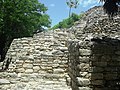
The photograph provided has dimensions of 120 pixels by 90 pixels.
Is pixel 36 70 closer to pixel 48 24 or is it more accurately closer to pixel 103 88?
pixel 103 88

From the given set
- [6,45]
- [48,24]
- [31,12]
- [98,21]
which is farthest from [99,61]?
[48,24]

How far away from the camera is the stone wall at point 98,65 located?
7.45 m

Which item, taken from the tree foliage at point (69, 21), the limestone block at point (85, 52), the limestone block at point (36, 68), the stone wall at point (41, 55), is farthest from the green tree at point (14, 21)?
the tree foliage at point (69, 21)

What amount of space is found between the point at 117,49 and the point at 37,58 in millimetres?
4504

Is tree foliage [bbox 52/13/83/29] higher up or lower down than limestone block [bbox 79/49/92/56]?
higher up

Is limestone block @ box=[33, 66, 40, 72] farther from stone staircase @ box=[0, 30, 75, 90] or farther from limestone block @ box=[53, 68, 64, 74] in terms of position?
limestone block @ box=[53, 68, 64, 74]

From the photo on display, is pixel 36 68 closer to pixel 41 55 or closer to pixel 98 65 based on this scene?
pixel 41 55

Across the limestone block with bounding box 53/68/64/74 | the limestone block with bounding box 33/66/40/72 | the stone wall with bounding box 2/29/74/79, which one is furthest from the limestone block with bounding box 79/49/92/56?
the limestone block with bounding box 33/66/40/72

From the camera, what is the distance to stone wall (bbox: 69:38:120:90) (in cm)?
745

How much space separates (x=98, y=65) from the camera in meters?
7.48

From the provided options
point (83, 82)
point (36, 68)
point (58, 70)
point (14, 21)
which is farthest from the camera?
point (14, 21)

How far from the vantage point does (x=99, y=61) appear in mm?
7500

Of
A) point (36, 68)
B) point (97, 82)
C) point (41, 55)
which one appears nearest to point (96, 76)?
point (97, 82)

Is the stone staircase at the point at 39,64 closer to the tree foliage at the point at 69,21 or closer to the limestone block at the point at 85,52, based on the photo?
the limestone block at the point at 85,52
